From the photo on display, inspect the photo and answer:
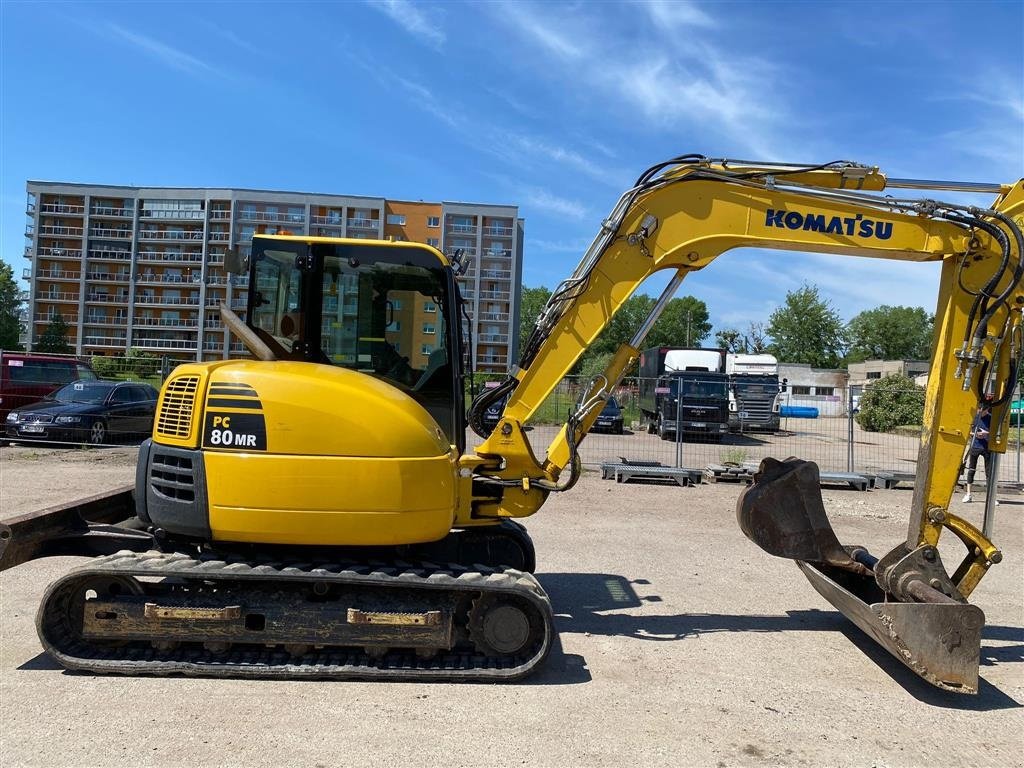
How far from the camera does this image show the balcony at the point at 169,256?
82.0 metres

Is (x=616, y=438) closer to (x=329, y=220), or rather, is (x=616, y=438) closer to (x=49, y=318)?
(x=329, y=220)

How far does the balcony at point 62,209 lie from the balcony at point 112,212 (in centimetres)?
137

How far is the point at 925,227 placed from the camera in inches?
202

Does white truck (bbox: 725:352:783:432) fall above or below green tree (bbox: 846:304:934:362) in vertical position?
below

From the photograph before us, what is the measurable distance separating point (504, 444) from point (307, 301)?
1773 mm


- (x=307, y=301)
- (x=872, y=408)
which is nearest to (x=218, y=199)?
(x=872, y=408)

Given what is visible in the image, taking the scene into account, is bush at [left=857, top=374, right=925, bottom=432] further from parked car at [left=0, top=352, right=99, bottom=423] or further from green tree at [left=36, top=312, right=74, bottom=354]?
green tree at [left=36, top=312, right=74, bottom=354]

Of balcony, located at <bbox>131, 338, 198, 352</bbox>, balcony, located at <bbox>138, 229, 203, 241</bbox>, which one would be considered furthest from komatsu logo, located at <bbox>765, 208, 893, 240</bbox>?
balcony, located at <bbox>138, 229, 203, 241</bbox>

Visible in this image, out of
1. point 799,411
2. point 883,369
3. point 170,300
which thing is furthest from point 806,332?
point 170,300

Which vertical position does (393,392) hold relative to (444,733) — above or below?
above

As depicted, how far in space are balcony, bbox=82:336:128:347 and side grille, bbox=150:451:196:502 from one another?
86.7 m

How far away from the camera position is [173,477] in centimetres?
441

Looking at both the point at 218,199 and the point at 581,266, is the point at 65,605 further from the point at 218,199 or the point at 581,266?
Answer: the point at 218,199

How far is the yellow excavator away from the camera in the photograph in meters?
4.27
